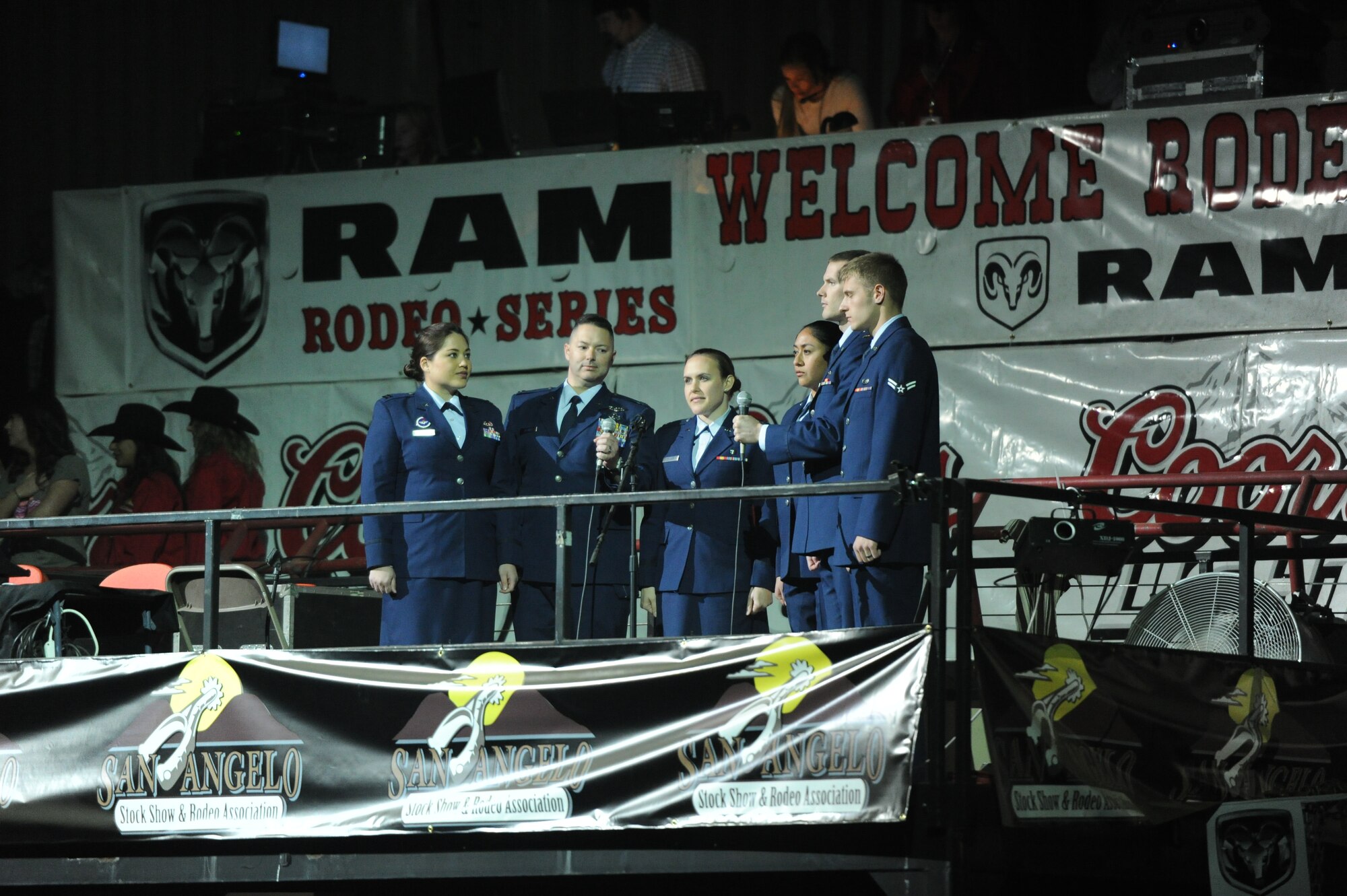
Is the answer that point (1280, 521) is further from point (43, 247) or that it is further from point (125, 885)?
point (43, 247)

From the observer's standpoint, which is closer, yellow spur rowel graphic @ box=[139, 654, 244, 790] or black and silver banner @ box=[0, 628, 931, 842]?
black and silver banner @ box=[0, 628, 931, 842]

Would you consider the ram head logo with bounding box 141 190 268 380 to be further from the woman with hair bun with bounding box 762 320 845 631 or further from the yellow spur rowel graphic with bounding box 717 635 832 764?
the yellow spur rowel graphic with bounding box 717 635 832 764

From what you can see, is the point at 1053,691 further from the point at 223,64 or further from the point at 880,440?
the point at 223,64

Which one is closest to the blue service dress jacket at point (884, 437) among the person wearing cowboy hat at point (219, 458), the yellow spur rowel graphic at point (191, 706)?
the yellow spur rowel graphic at point (191, 706)

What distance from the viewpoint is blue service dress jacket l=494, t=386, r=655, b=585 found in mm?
6418

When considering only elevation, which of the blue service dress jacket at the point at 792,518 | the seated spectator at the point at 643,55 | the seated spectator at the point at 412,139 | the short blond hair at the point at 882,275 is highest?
the seated spectator at the point at 643,55

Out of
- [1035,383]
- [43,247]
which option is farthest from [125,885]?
[43,247]

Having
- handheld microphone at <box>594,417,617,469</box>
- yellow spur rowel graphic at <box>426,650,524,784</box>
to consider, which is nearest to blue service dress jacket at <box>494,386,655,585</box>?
handheld microphone at <box>594,417,617,469</box>

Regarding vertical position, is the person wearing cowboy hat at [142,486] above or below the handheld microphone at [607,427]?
below

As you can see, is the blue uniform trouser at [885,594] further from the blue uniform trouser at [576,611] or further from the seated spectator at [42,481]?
the seated spectator at [42,481]

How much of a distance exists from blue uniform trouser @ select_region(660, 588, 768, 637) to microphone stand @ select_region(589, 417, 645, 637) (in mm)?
181

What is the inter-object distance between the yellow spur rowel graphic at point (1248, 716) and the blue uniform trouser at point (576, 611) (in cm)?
213

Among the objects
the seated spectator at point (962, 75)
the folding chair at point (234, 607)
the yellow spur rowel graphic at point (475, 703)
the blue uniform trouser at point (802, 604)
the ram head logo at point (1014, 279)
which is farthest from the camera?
the seated spectator at point (962, 75)

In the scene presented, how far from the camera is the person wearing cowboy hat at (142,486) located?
945 cm
